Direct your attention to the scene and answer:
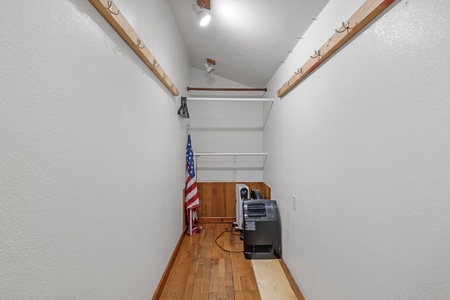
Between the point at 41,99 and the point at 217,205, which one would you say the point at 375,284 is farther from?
the point at 217,205

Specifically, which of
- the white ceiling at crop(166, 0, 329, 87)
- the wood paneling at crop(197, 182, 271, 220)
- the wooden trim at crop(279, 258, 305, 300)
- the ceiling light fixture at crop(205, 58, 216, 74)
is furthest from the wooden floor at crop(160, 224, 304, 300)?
the ceiling light fixture at crop(205, 58, 216, 74)

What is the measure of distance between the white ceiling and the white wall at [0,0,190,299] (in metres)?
0.81

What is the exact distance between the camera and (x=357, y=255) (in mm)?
1097

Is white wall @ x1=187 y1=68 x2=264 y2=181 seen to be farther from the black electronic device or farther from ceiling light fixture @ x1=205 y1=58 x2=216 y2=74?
the black electronic device

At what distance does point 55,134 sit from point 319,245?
5.54 feet

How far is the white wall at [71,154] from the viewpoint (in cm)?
57

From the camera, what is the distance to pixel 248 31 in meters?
2.10

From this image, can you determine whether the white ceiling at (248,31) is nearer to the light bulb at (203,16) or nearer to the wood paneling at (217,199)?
the light bulb at (203,16)

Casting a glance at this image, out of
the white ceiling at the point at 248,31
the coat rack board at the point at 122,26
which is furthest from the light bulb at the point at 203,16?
the coat rack board at the point at 122,26

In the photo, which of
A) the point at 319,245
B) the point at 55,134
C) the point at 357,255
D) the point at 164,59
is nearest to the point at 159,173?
the point at 164,59

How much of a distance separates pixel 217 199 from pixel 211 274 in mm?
1703

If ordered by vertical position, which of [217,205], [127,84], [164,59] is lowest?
[217,205]

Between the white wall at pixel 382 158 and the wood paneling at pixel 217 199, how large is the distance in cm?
225

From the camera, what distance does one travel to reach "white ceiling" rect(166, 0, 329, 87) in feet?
5.44
